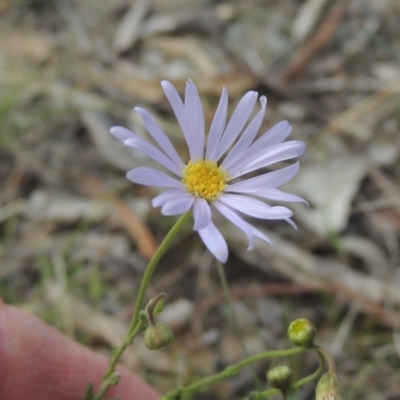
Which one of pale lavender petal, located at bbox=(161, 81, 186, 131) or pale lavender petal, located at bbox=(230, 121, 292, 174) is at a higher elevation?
pale lavender petal, located at bbox=(161, 81, 186, 131)

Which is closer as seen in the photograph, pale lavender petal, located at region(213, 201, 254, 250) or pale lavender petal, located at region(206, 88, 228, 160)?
pale lavender petal, located at region(213, 201, 254, 250)

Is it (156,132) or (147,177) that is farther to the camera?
(156,132)

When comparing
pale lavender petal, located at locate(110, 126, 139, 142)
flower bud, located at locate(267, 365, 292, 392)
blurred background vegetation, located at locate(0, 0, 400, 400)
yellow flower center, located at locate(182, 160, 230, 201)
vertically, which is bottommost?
blurred background vegetation, located at locate(0, 0, 400, 400)

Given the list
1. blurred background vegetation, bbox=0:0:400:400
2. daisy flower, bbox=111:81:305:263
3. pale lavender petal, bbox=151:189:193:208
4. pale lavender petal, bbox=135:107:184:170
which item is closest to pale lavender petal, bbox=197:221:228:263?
daisy flower, bbox=111:81:305:263

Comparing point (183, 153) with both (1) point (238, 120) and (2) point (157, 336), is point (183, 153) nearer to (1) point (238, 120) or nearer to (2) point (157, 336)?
(1) point (238, 120)

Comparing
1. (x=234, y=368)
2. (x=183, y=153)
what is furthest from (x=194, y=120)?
(x=183, y=153)

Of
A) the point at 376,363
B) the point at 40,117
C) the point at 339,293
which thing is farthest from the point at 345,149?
the point at 40,117

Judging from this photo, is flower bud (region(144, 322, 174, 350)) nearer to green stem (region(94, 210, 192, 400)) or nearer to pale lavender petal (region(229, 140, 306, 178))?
green stem (region(94, 210, 192, 400))

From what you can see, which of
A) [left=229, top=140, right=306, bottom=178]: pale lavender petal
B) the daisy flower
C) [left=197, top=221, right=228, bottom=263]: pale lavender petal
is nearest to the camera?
[left=197, top=221, right=228, bottom=263]: pale lavender petal
